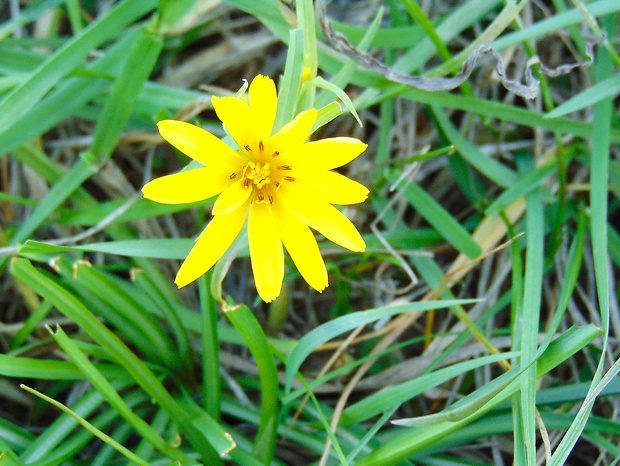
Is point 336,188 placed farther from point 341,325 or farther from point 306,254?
point 341,325

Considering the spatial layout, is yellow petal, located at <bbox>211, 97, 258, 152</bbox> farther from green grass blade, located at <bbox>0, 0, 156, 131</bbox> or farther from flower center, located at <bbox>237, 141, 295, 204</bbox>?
green grass blade, located at <bbox>0, 0, 156, 131</bbox>

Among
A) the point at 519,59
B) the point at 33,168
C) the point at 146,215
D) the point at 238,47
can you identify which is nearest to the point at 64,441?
the point at 146,215

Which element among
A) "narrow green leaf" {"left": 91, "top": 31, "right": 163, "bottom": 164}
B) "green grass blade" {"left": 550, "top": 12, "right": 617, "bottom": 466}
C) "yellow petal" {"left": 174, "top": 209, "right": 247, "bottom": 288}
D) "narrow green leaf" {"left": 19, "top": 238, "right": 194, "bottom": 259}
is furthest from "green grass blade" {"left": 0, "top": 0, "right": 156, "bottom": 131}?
"green grass blade" {"left": 550, "top": 12, "right": 617, "bottom": 466}

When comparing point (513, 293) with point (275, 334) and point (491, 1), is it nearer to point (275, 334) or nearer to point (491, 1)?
point (275, 334)

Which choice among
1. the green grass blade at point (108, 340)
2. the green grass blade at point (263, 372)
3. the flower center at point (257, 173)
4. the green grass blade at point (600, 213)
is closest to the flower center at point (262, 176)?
the flower center at point (257, 173)

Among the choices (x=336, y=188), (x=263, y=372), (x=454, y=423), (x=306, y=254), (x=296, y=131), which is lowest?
(x=454, y=423)

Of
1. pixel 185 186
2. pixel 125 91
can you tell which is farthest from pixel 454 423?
pixel 125 91

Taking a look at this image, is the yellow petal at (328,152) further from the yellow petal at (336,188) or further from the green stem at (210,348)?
the green stem at (210,348)
